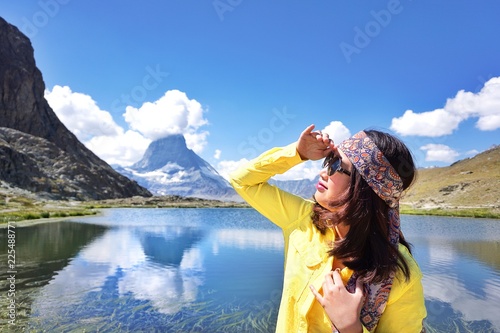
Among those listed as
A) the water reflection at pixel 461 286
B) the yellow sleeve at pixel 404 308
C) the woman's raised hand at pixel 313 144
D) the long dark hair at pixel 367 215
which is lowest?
the water reflection at pixel 461 286

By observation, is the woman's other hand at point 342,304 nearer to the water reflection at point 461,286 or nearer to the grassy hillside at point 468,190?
the water reflection at point 461,286

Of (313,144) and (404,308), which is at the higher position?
(313,144)

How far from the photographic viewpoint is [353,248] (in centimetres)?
265

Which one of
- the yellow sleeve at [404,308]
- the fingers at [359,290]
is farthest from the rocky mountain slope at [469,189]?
the fingers at [359,290]

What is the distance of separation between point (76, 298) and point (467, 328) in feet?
43.4

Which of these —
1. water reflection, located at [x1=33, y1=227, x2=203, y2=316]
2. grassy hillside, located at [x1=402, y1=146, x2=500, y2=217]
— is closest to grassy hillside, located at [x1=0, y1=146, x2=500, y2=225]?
grassy hillside, located at [x1=402, y1=146, x2=500, y2=217]

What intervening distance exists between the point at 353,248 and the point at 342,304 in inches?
17.9

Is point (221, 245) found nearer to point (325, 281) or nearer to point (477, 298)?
point (477, 298)

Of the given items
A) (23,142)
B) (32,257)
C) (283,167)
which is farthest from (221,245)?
(23,142)

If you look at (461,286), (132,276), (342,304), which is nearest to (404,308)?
(342,304)

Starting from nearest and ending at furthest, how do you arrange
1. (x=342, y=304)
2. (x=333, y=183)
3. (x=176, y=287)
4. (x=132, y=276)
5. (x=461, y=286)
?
(x=342, y=304) → (x=333, y=183) → (x=176, y=287) → (x=461, y=286) → (x=132, y=276)

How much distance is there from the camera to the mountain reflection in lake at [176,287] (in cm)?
1080

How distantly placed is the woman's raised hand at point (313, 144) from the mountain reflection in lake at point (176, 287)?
897 centimetres

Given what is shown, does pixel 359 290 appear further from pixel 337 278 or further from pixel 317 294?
pixel 317 294
